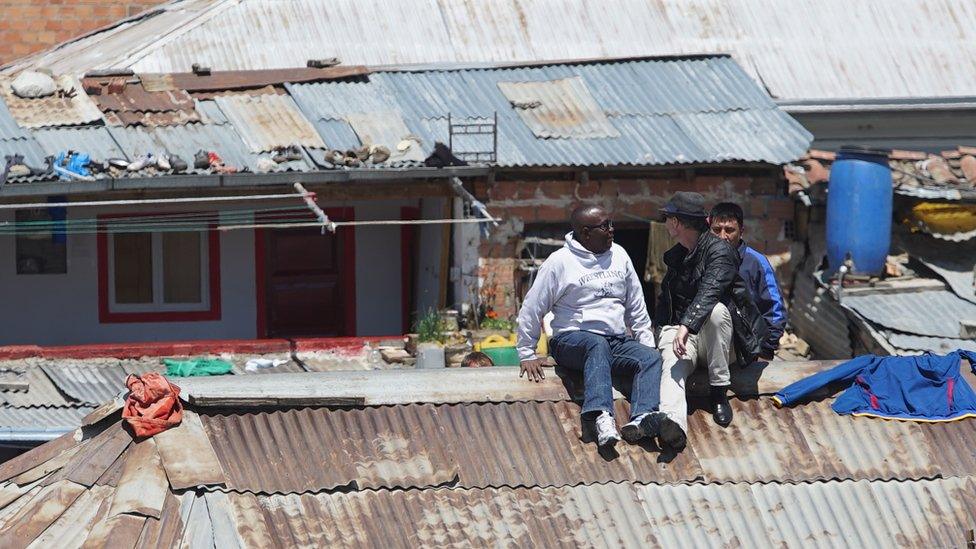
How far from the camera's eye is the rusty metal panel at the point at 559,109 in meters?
15.5

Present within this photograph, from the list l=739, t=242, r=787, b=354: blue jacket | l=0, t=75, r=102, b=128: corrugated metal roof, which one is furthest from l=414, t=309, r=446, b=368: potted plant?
l=739, t=242, r=787, b=354: blue jacket

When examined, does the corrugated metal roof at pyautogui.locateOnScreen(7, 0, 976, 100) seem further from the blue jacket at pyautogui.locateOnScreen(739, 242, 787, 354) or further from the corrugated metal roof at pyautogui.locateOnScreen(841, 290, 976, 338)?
the blue jacket at pyautogui.locateOnScreen(739, 242, 787, 354)

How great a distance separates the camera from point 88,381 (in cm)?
1424

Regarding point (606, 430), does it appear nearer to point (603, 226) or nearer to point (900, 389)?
point (603, 226)

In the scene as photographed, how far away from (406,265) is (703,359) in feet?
30.6

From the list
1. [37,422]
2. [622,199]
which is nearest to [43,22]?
[37,422]

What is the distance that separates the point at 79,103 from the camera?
14648 millimetres

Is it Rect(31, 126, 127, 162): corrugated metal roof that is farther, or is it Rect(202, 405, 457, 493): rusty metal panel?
Rect(31, 126, 127, 162): corrugated metal roof

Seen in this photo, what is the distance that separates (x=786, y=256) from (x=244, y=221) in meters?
5.79

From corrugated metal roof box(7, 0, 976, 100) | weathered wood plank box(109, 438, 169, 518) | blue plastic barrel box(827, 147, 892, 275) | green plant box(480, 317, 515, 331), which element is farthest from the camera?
corrugated metal roof box(7, 0, 976, 100)

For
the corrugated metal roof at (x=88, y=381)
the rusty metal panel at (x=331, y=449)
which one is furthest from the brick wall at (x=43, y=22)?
the rusty metal panel at (x=331, y=449)

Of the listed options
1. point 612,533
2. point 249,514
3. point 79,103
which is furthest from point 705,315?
point 79,103

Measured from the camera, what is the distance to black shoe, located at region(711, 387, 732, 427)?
7.66 meters

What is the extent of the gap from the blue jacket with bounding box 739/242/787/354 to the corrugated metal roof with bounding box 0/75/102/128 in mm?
8426
